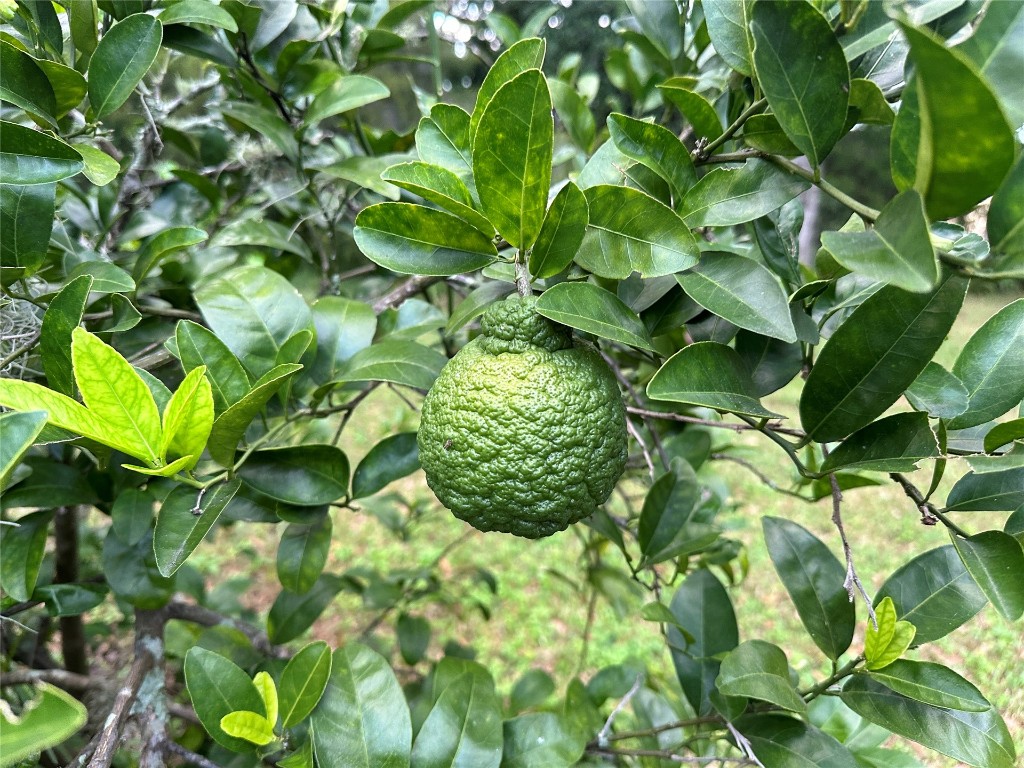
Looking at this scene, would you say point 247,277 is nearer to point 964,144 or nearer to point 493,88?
point 493,88

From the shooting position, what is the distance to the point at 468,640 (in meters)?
2.54

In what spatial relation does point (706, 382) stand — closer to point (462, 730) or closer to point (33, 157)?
point (462, 730)

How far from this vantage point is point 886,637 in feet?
1.91

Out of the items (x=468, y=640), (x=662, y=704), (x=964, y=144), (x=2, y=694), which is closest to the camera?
(x=964, y=144)

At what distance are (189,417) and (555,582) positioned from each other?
2.56 m

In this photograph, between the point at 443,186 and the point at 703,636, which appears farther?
the point at 703,636

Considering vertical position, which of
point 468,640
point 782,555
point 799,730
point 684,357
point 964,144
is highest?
point 964,144

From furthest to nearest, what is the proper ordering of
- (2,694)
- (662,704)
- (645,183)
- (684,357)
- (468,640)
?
(468,640) < (662,704) < (2,694) < (645,183) < (684,357)

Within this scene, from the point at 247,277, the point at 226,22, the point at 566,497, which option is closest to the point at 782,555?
the point at 566,497

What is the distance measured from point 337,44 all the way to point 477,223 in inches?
34.6

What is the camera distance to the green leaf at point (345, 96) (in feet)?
2.87

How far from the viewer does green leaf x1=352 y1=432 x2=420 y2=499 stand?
80 centimetres

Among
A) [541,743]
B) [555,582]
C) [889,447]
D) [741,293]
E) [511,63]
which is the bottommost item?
[555,582]

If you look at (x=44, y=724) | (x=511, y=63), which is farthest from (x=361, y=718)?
(x=511, y=63)
